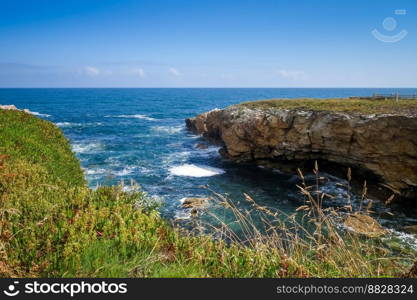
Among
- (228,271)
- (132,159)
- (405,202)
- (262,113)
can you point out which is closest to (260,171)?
(262,113)

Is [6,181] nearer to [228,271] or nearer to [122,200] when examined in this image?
[122,200]

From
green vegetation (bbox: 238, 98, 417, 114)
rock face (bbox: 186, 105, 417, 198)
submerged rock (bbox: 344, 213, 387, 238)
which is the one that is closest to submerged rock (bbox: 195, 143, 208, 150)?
rock face (bbox: 186, 105, 417, 198)

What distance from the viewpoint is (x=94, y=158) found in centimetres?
3534

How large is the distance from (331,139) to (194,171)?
13678 mm

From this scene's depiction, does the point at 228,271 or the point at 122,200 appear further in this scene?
the point at 122,200

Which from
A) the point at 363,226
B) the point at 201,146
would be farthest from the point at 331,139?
the point at 363,226

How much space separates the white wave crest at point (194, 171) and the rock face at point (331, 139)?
4.51 m

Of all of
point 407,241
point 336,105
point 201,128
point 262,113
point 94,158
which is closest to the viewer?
point 407,241

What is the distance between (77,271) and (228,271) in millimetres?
1778

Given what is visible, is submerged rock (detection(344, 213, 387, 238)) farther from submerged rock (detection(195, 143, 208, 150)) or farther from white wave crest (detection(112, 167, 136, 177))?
submerged rock (detection(195, 143, 208, 150))

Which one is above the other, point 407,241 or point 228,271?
point 228,271
